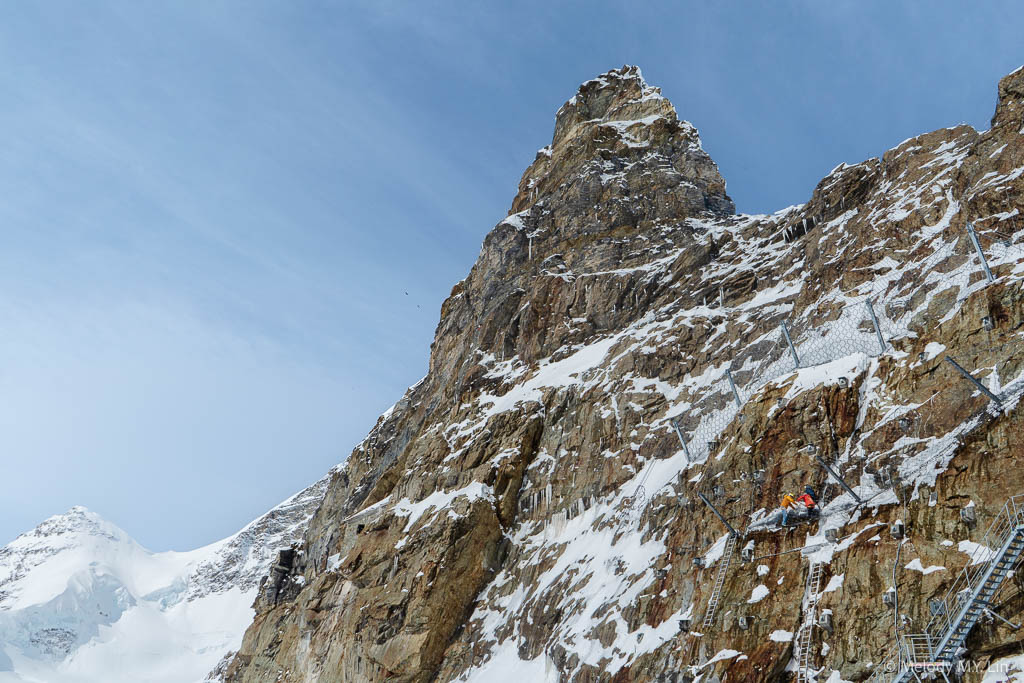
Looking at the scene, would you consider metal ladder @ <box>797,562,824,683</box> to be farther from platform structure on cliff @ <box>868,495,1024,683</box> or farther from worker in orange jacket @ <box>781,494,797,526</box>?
worker in orange jacket @ <box>781,494,797,526</box>

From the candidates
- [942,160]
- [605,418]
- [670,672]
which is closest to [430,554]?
[605,418]

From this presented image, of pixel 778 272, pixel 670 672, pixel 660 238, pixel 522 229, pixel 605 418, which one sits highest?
pixel 522 229

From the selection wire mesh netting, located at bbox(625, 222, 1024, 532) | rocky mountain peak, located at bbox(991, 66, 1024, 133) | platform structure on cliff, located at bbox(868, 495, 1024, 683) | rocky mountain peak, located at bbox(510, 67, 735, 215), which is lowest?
platform structure on cliff, located at bbox(868, 495, 1024, 683)

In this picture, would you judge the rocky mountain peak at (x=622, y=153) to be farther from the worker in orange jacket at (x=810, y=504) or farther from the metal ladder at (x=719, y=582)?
the worker in orange jacket at (x=810, y=504)

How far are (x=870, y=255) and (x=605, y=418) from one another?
16.4 m

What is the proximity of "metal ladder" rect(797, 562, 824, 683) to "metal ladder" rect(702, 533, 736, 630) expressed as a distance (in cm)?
308

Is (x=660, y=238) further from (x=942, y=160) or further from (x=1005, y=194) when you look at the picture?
(x=1005, y=194)

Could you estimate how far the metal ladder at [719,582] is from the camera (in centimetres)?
2564

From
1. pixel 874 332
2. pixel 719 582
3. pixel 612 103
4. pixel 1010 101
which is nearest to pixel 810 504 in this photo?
pixel 719 582

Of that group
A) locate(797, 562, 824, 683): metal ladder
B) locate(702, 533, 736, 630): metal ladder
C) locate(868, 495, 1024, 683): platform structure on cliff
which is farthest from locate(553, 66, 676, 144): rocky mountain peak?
locate(868, 495, 1024, 683): platform structure on cliff

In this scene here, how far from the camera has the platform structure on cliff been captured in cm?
1928

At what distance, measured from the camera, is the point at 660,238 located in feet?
210

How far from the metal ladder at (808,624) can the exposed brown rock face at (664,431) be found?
28 centimetres

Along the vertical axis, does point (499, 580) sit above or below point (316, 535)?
below
